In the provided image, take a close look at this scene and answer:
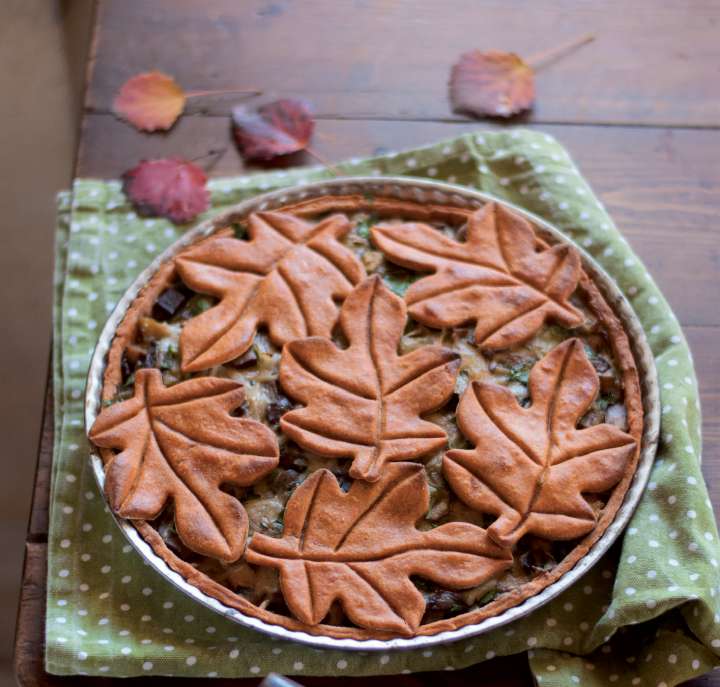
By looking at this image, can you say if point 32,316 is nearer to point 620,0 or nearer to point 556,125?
point 556,125

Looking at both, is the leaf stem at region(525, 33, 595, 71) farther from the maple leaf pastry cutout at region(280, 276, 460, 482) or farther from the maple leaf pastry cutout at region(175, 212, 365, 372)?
the maple leaf pastry cutout at region(280, 276, 460, 482)

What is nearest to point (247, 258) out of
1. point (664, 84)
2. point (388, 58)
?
point (388, 58)

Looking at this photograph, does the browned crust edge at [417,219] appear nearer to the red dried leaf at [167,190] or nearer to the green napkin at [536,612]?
the green napkin at [536,612]

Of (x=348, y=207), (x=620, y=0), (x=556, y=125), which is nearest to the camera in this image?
(x=348, y=207)

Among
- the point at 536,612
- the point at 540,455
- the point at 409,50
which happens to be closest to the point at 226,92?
the point at 409,50

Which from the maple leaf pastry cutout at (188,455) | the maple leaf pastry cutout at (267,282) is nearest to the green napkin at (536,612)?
the maple leaf pastry cutout at (188,455)

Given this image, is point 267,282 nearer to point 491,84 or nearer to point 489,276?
point 489,276
